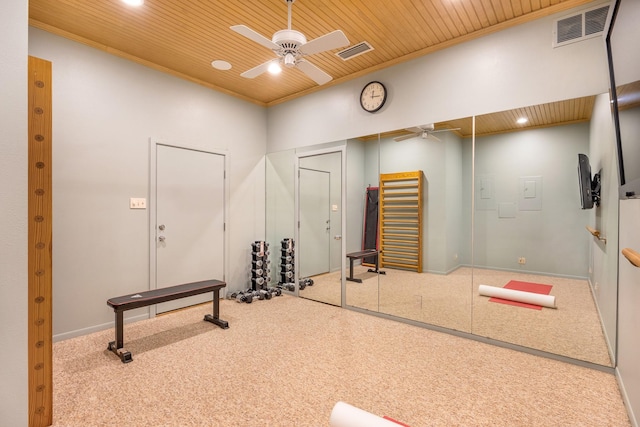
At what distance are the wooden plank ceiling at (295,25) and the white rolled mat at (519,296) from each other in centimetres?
157

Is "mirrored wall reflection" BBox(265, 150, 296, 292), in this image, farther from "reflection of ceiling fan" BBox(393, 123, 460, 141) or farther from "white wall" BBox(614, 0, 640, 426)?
"white wall" BBox(614, 0, 640, 426)

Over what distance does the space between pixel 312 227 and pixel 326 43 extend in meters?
2.88

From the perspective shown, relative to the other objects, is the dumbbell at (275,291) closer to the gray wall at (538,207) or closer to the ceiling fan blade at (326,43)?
the gray wall at (538,207)

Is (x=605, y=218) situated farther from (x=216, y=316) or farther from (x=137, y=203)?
(x=137, y=203)

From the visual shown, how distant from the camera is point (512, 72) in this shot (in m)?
3.01

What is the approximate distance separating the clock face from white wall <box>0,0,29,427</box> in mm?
3287

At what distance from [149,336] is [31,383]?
1488mm

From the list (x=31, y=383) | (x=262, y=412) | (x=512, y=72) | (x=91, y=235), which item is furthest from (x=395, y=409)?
(x=91, y=235)

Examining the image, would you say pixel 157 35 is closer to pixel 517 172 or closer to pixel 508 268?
pixel 517 172

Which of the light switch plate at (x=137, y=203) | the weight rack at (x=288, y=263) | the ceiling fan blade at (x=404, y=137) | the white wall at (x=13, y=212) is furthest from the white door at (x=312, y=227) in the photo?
the white wall at (x=13, y=212)

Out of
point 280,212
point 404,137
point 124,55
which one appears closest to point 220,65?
point 124,55

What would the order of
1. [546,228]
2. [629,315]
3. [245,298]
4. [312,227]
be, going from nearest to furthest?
[629,315] < [546,228] < [245,298] < [312,227]

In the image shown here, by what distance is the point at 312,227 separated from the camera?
16.0 ft

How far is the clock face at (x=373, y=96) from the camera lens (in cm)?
394
